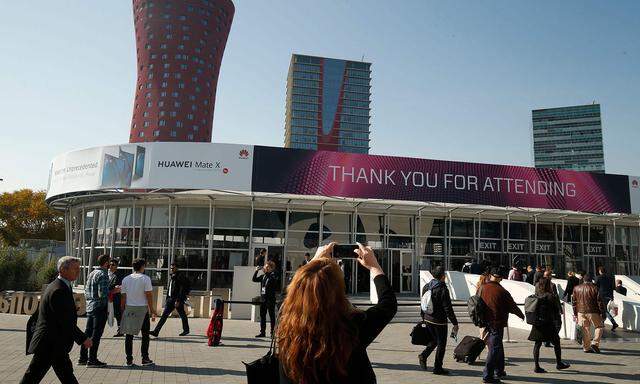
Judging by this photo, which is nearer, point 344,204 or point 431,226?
point 344,204

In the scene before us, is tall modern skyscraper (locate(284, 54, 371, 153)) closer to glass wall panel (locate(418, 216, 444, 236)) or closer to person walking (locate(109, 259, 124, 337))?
glass wall panel (locate(418, 216, 444, 236))

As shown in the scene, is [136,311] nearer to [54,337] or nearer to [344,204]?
[54,337]

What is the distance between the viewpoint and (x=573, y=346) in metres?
10.3

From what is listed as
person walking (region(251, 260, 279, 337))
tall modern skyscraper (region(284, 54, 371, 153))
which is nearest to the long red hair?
person walking (region(251, 260, 279, 337))

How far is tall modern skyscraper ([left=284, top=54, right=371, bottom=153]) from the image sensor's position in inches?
6412

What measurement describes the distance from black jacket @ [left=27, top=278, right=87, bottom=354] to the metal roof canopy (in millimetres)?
12938

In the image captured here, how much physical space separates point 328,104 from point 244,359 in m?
160

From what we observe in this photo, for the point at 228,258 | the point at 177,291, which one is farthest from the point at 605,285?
the point at 228,258

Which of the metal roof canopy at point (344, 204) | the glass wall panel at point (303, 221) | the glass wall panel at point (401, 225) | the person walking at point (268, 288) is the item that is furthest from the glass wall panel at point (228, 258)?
the person walking at point (268, 288)

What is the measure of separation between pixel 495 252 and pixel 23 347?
2007 cm

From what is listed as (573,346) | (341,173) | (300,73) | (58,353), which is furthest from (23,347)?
(300,73)

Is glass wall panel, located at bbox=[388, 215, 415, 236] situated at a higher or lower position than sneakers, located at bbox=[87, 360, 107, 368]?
higher

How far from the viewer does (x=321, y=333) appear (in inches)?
79.6

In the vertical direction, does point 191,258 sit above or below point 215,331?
above
